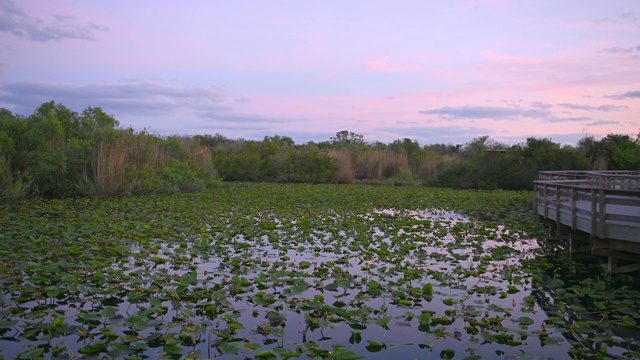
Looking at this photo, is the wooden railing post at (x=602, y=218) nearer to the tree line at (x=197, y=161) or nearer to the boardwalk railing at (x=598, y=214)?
the boardwalk railing at (x=598, y=214)

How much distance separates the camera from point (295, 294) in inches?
257

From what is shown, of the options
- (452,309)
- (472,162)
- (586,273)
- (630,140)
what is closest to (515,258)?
(586,273)

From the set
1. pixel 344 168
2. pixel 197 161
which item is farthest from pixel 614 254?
pixel 344 168

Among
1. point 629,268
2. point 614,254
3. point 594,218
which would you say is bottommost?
point 629,268

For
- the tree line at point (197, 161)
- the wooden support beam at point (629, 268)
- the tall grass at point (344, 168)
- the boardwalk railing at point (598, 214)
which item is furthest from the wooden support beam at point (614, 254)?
the tall grass at point (344, 168)

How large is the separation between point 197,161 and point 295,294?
1980cm

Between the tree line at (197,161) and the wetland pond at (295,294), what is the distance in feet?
17.9

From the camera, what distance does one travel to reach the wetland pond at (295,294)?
497 cm

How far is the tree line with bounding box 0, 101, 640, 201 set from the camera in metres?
17.3

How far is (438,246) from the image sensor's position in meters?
10.1

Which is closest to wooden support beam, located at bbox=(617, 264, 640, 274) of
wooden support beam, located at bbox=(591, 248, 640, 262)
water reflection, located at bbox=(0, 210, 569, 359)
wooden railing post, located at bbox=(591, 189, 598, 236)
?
wooden support beam, located at bbox=(591, 248, 640, 262)

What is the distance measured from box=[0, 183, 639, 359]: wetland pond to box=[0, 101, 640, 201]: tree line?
17.9 ft

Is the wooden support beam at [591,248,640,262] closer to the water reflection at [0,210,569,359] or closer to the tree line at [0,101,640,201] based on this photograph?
the water reflection at [0,210,569,359]

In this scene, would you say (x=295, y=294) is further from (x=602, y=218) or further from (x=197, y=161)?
(x=197, y=161)
